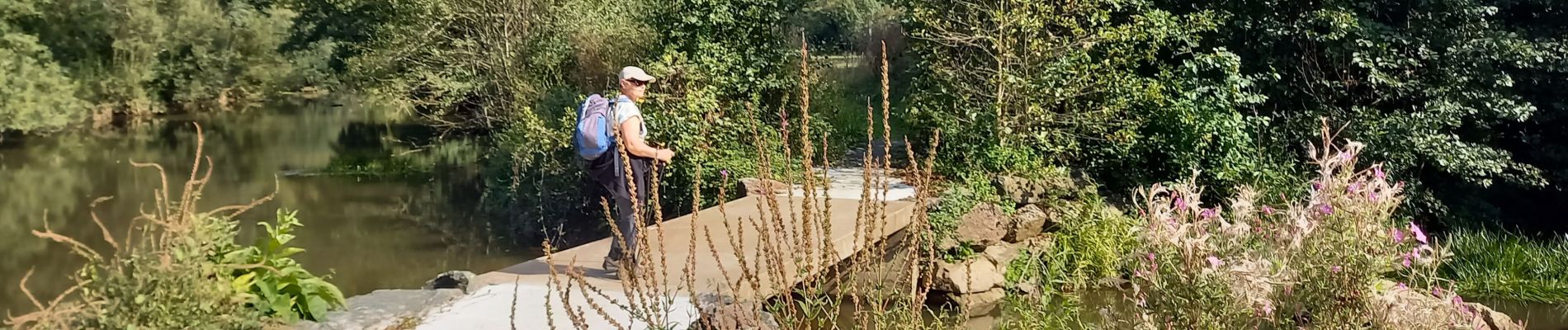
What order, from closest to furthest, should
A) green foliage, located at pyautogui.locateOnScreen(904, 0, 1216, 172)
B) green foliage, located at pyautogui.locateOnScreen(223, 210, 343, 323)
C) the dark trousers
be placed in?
green foliage, located at pyautogui.locateOnScreen(223, 210, 343, 323) → the dark trousers → green foliage, located at pyautogui.locateOnScreen(904, 0, 1216, 172)

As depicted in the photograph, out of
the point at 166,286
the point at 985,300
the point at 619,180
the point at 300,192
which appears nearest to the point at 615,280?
the point at 619,180

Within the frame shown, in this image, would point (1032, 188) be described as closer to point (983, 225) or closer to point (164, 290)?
point (983, 225)

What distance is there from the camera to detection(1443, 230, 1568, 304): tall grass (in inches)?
317

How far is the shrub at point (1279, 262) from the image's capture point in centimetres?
314

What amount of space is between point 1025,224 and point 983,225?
0.49m

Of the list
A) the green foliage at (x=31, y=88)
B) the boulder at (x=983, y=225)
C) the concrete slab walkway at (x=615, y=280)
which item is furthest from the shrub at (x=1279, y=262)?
the green foliage at (x=31, y=88)

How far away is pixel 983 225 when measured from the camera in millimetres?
8266

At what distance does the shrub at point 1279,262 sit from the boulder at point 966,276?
4.49 meters

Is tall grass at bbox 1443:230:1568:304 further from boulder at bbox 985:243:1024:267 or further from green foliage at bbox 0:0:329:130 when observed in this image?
green foliage at bbox 0:0:329:130

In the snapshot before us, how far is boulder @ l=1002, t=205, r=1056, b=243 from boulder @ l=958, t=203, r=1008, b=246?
0.15 meters

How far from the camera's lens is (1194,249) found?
10.3ft

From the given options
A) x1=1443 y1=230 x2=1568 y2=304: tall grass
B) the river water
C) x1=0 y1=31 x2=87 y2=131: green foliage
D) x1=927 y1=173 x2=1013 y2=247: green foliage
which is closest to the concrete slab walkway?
x1=927 y1=173 x2=1013 y2=247: green foliage

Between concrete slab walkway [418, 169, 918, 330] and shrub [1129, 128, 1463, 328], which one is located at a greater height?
shrub [1129, 128, 1463, 328]

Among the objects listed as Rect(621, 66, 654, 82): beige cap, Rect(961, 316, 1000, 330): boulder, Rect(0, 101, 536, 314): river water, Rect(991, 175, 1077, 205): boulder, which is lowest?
Rect(0, 101, 536, 314): river water
